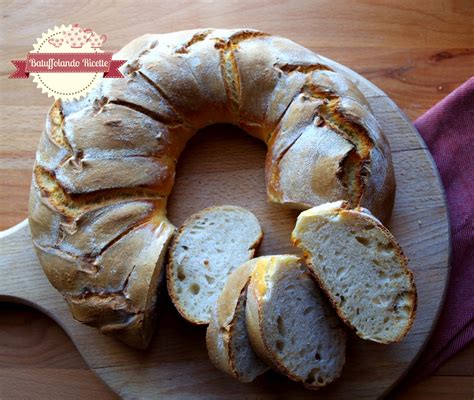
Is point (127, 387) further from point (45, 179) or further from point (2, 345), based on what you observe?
point (45, 179)

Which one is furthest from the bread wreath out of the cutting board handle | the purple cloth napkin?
the purple cloth napkin

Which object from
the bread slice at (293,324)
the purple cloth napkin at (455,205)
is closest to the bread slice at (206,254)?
the bread slice at (293,324)

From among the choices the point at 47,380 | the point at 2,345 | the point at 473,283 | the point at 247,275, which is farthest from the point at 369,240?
the point at 2,345

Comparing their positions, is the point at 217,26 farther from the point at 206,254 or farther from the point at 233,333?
the point at 233,333

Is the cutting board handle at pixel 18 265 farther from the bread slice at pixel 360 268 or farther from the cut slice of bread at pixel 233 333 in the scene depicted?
the bread slice at pixel 360 268

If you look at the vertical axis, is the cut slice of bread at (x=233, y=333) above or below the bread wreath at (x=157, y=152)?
below

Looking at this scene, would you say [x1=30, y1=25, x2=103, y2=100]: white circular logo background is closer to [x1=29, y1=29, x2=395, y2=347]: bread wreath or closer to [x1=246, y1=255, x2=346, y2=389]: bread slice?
[x1=29, y1=29, x2=395, y2=347]: bread wreath

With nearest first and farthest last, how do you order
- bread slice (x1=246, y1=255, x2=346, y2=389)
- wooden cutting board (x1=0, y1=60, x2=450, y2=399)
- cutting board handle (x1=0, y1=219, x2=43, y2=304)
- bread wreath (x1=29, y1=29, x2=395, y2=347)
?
bread slice (x1=246, y1=255, x2=346, y2=389) → bread wreath (x1=29, y1=29, x2=395, y2=347) → wooden cutting board (x1=0, y1=60, x2=450, y2=399) → cutting board handle (x1=0, y1=219, x2=43, y2=304)
